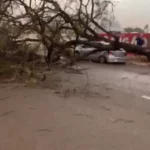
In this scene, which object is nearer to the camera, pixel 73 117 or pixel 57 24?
pixel 73 117

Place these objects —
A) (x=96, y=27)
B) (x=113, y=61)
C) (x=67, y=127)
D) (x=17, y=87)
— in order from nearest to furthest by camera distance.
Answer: (x=67, y=127)
(x=17, y=87)
(x=96, y=27)
(x=113, y=61)

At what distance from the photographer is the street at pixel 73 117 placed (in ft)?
19.9

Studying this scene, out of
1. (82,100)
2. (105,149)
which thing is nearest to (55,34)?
(82,100)

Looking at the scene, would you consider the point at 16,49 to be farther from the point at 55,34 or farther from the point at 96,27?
the point at 96,27

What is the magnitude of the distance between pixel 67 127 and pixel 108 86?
599 centimetres

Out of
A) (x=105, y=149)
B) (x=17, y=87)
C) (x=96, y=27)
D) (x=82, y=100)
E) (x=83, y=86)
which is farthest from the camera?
(x=96, y=27)

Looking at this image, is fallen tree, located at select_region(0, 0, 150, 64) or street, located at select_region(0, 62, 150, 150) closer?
street, located at select_region(0, 62, 150, 150)

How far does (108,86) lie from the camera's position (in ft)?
42.0

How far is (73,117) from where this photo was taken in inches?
307

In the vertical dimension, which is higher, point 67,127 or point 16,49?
point 16,49

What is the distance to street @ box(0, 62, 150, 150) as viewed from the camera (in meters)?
6.06

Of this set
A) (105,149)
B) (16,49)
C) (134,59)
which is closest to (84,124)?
(105,149)

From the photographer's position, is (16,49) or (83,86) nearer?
(83,86)

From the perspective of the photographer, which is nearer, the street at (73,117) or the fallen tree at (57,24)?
the street at (73,117)
